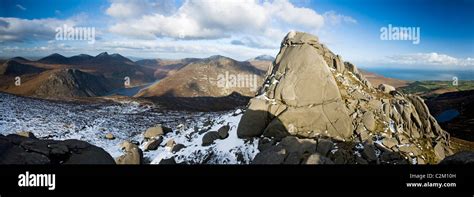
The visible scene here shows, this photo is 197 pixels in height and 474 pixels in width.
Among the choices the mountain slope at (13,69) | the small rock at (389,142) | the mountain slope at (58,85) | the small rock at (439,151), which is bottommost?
the small rock at (439,151)

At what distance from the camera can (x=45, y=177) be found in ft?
13.7

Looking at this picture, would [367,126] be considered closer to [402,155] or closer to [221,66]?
Result: [402,155]

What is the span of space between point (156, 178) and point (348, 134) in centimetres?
968

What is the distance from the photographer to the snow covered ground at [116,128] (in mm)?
13323

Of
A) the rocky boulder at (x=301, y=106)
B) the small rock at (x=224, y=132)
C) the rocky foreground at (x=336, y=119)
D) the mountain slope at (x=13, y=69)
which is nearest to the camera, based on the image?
the rocky foreground at (x=336, y=119)

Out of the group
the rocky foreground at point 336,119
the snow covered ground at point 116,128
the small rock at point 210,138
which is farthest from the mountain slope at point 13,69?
the rocky foreground at point 336,119

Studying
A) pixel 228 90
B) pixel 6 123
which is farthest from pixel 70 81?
pixel 6 123

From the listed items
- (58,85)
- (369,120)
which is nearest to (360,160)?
(369,120)

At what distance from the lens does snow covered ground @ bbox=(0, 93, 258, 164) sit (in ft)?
43.7

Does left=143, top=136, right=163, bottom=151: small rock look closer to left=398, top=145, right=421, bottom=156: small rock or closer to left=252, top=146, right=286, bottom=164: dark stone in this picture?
left=252, top=146, right=286, bottom=164: dark stone

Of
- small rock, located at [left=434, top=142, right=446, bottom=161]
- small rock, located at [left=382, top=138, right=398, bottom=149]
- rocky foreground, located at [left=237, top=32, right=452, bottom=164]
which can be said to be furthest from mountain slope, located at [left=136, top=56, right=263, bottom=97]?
small rock, located at [left=382, top=138, right=398, bottom=149]

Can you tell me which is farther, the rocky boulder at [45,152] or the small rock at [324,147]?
the small rock at [324,147]

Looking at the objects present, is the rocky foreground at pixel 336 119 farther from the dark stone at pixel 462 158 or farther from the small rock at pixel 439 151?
the dark stone at pixel 462 158

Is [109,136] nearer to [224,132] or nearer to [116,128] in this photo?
[116,128]
